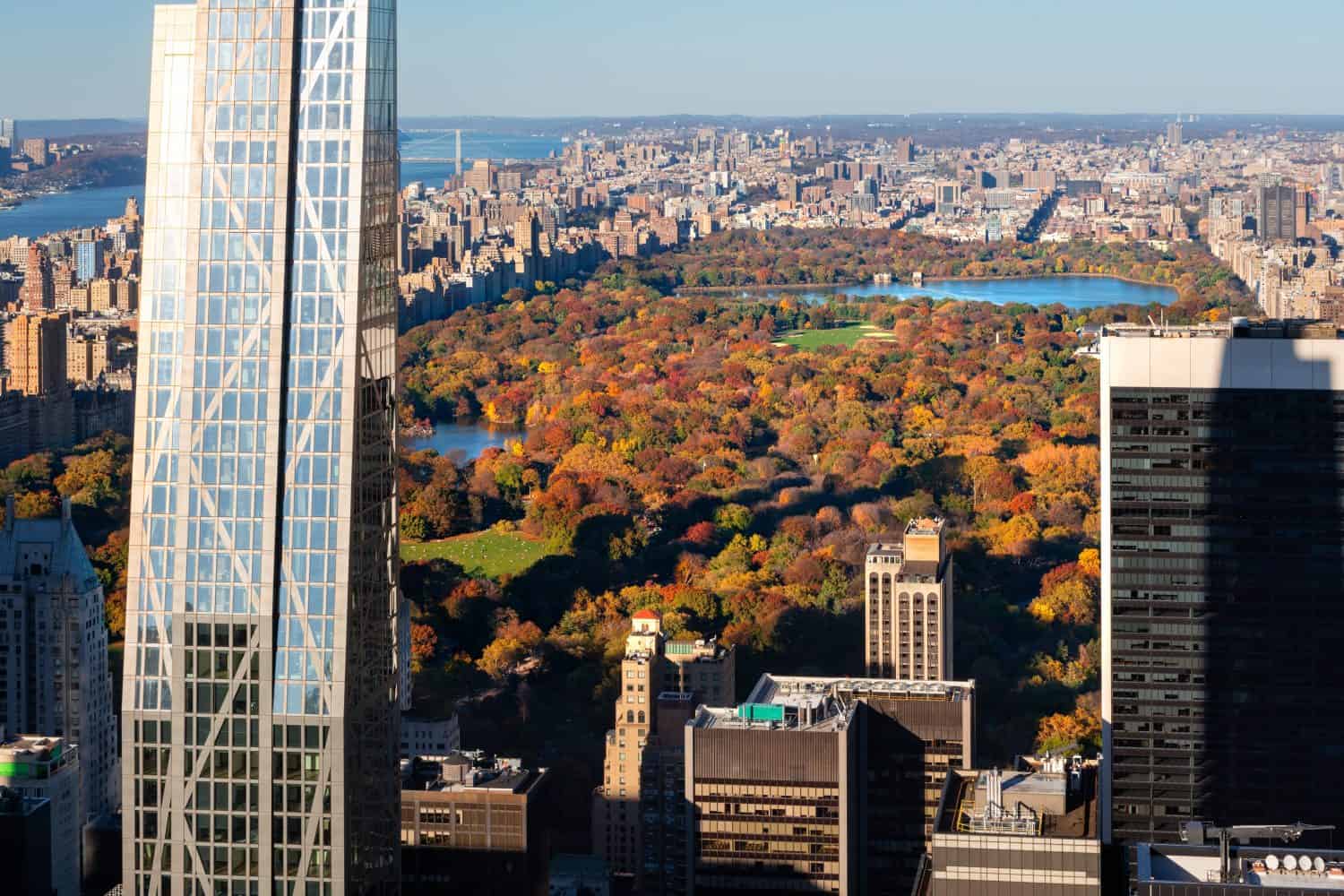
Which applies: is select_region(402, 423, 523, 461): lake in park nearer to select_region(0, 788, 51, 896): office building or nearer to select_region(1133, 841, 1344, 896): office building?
select_region(0, 788, 51, 896): office building

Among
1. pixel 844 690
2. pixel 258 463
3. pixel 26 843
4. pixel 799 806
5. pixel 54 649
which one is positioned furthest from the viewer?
pixel 54 649

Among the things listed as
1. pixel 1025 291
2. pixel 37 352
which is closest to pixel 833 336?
pixel 1025 291

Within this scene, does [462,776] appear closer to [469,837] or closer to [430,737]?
[469,837]

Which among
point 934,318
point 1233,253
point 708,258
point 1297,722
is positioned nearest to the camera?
point 1297,722

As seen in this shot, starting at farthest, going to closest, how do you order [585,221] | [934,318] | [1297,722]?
[585,221] < [934,318] < [1297,722]

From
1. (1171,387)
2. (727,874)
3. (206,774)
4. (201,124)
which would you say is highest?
(201,124)

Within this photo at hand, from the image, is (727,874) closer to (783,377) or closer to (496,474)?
(496,474)

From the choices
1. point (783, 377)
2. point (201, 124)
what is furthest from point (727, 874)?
point (783, 377)
